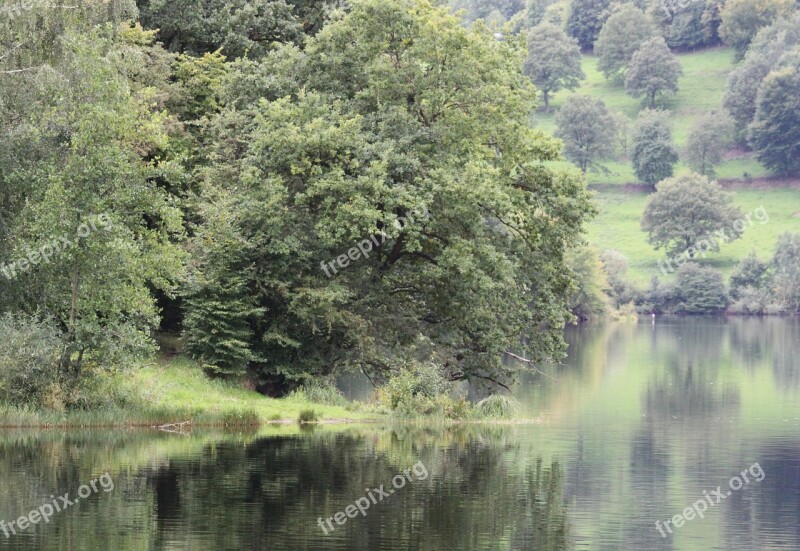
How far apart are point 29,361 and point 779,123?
559 feet

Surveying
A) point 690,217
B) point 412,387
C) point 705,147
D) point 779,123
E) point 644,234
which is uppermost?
point 779,123

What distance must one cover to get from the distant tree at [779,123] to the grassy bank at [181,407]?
157690 millimetres

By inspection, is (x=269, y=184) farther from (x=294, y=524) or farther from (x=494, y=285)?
(x=294, y=524)

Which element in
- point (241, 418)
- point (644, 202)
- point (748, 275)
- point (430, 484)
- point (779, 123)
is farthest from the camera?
point (779, 123)

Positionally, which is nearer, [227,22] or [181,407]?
[181,407]

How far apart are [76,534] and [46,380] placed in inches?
635

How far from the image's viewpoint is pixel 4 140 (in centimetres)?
3578

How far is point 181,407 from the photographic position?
37562 mm

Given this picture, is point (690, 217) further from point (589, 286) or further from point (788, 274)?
point (589, 286)

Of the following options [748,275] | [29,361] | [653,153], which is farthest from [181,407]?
[653,153]

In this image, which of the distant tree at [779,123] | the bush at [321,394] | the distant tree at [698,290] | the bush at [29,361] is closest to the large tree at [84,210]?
the bush at [29,361]

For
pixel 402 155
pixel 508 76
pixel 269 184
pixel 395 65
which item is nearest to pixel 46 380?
pixel 269 184

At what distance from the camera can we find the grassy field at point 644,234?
520ft

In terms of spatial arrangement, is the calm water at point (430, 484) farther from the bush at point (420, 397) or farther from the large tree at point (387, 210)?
the large tree at point (387, 210)
